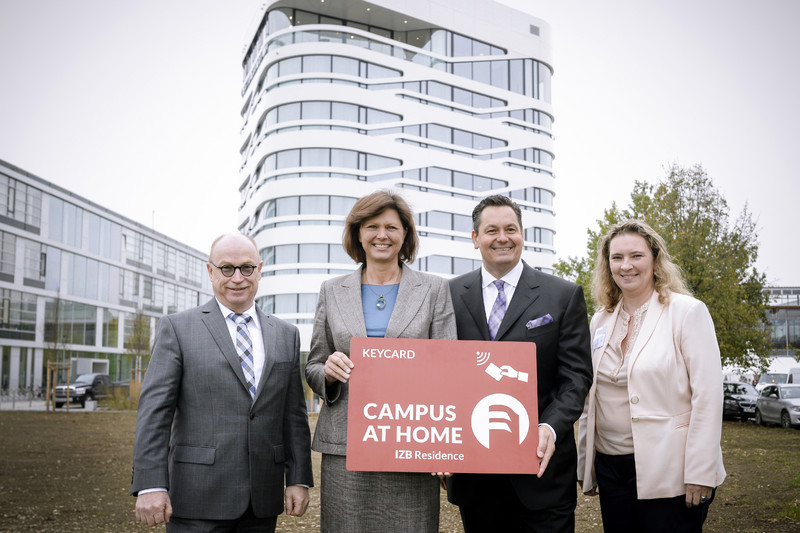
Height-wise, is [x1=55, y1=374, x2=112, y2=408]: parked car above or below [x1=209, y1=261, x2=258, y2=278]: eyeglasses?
below

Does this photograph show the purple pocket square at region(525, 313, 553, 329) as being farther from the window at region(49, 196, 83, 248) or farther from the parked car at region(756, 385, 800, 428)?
the window at region(49, 196, 83, 248)

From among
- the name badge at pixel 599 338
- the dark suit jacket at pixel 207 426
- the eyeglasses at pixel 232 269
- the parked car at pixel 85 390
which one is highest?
the eyeglasses at pixel 232 269

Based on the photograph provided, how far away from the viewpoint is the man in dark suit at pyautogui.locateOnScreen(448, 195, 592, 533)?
354 centimetres

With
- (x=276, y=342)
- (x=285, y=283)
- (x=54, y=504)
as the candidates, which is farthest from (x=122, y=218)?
(x=276, y=342)

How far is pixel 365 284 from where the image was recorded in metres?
3.73

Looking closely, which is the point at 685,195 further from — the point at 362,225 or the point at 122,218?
the point at 122,218

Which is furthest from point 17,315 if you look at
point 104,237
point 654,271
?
point 654,271

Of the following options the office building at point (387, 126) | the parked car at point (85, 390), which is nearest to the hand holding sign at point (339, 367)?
the parked car at point (85, 390)

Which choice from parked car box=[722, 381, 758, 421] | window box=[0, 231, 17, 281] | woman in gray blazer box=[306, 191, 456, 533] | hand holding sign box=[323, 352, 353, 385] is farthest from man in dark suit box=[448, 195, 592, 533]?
window box=[0, 231, 17, 281]

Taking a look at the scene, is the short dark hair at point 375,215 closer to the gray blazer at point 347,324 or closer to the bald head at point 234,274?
the gray blazer at point 347,324

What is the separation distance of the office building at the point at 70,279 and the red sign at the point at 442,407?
116ft

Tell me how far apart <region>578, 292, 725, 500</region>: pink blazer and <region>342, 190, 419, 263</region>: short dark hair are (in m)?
1.47

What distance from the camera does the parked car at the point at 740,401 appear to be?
24.5m

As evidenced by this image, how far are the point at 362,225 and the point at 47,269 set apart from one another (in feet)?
183
